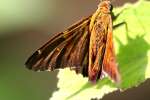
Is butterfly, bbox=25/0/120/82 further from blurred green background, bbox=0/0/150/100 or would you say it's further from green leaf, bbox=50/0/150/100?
blurred green background, bbox=0/0/150/100

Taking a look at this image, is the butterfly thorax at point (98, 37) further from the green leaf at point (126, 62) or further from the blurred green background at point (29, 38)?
the blurred green background at point (29, 38)

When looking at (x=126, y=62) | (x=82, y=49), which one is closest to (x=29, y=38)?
(x=82, y=49)

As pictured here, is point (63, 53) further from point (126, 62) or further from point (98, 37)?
point (126, 62)

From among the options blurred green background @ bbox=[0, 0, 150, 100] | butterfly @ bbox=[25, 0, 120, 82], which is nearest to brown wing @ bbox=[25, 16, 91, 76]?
butterfly @ bbox=[25, 0, 120, 82]

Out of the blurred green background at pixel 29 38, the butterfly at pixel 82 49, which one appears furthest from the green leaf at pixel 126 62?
the blurred green background at pixel 29 38

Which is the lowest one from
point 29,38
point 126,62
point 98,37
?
point 126,62

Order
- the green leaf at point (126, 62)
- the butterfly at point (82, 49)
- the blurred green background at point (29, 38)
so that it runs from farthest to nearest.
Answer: the blurred green background at point (29, 38)
the butterfly at point (82, 49)
the green leaf at point (126, 62)
